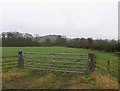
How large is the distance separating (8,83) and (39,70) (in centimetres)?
374

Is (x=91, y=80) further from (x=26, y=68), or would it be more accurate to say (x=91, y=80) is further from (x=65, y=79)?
(x=26, y=68)

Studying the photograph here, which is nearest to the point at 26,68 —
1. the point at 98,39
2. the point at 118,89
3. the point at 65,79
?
the point at 65,79

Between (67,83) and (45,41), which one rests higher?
(45,41)

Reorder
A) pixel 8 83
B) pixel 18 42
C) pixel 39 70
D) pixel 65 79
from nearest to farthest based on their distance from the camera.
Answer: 1. pixel 8 83
2. pixel 65 79
3. pixel 39 70
4. pixel 18 42

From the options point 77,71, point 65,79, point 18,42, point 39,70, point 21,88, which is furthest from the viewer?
point 18,42

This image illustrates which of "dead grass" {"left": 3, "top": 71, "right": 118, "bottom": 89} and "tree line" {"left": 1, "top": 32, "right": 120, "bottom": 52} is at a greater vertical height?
"tree line" {"left": 1, "top": 32, "right": 120, "bottom": 52}

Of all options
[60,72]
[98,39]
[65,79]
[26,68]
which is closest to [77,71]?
[60,72]

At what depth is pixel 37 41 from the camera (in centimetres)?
7694

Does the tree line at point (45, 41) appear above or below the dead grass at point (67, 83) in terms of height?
above

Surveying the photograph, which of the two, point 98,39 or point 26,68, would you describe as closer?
point 26,68

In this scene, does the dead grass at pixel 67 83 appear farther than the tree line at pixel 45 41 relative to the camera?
No

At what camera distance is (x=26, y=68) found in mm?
15062

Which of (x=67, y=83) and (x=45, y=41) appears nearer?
(x=67, y=83)

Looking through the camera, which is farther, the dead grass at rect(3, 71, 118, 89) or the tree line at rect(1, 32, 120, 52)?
the tree line at rect(1, 32, 120, 52)
